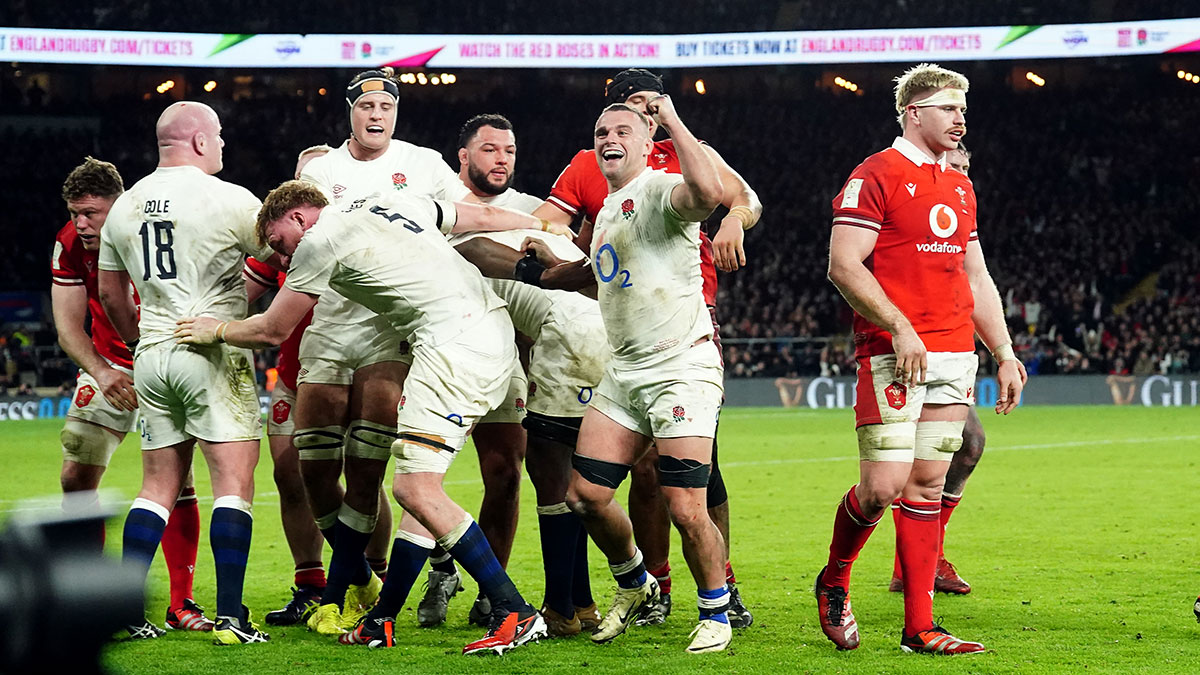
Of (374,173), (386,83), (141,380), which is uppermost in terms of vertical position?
(386,83)

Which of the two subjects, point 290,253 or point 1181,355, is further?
point 1181,355

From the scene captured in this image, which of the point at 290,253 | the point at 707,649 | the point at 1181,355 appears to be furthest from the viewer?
the point at 1181,355

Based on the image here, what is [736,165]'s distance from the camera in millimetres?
34125

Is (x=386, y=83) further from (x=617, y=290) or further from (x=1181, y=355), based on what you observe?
(x=1181, y=355)

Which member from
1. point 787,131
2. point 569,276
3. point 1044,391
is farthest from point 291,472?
point 787,131

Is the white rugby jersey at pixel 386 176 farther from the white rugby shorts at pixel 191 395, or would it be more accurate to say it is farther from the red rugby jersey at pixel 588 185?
the white rugby shorts at pixel 191 395

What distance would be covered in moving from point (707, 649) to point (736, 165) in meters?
29.8

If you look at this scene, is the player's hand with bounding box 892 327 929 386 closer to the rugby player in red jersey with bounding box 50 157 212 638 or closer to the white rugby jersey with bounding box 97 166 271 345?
the white rugby jersey with bounding box 97 166 271 345

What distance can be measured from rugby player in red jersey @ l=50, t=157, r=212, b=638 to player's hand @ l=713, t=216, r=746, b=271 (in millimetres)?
2726

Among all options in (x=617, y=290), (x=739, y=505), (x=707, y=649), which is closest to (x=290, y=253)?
(x=617, y=290)

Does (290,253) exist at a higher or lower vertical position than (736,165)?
lower

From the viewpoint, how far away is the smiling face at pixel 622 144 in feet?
17.3

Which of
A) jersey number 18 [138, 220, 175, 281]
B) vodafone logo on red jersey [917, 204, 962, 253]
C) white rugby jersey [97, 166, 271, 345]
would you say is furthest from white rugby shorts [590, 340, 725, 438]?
jersey number 18 [138, 220, 175, 281]

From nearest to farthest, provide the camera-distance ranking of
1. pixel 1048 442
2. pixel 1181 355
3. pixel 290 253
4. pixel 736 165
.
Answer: pixel 290 253, pixel 1048 442, pixel 1181 355, pixel 736 165
